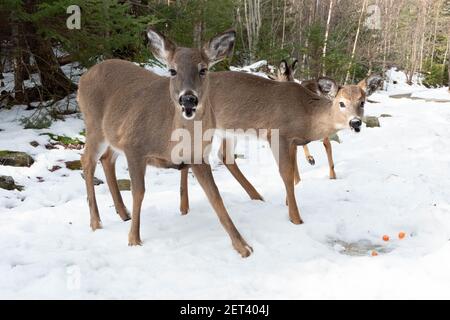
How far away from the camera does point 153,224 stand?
5.47 metres

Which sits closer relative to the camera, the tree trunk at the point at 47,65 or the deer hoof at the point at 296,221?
the deer hoof at the point at 296,221

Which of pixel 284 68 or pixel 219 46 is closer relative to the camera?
pixel 219 46

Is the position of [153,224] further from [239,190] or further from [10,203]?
[10,203]

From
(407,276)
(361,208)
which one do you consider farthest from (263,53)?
(407,276)

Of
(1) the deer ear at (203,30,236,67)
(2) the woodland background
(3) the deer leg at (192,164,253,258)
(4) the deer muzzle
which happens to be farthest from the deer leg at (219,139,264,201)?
(2) the woodland background

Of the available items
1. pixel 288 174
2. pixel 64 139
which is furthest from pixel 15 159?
pixel 288 174

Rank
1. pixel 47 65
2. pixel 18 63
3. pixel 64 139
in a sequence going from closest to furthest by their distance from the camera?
pixel 64 139, pixel 18 63, pixel 47 65

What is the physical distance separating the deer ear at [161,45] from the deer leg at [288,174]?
2.12 metres

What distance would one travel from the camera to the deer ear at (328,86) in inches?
259

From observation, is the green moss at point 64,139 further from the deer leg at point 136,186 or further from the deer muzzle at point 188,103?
the deer muzzle at point 188,103

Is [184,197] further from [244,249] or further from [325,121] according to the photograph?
[325,121]

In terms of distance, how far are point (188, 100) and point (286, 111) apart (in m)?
2.65

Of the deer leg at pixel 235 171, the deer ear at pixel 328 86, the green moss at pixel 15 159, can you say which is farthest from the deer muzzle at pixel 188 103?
the green moss at pixel 15 159

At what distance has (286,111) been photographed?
6504 millimetres
